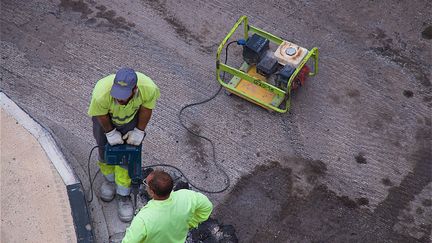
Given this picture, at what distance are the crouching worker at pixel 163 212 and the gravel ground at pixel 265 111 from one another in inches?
68.0

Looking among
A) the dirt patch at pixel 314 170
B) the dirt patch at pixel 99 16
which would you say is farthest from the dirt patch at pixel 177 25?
the dirt patch at pixel 314 170

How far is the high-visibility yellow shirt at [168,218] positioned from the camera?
4531 mm

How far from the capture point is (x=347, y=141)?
23.7ft

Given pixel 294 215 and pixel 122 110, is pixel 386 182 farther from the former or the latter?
pixel 122 110

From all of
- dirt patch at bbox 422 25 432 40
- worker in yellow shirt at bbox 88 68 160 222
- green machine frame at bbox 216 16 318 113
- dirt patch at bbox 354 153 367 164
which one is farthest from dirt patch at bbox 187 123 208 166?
dirt patch at bbox 422 25 432 40

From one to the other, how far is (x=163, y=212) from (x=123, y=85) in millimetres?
1289

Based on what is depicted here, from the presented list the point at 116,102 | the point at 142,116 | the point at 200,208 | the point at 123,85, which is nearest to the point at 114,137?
the point at 142,116

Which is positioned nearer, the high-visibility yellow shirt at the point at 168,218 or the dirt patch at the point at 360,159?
the high-visibility yellow shirt at the point at 168,218

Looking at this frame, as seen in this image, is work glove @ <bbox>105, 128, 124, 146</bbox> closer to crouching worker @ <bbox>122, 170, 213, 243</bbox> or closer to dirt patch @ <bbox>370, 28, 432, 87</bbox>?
crouching worker @ <bbox>122, 170, 213, 243</bbox>

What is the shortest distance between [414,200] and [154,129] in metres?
2.91

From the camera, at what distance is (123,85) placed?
5363 mm

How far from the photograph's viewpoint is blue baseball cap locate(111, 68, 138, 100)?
5.36 metres

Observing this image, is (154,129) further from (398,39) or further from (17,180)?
(398,39)

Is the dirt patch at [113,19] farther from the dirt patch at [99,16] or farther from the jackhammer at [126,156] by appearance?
the jackhammer at [126,156]
